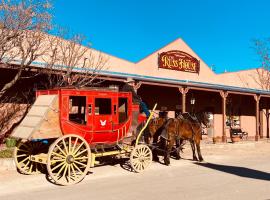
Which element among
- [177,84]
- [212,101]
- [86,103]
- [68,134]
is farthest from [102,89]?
[212,101]

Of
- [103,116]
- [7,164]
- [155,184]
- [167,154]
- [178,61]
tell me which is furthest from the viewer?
[178,61]

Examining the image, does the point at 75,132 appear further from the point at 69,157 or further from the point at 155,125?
the point at 155,125

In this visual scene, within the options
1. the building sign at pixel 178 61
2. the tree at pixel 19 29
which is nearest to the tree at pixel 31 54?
the tree at pixel 19 29

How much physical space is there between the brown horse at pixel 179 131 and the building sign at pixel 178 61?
34.6 ft

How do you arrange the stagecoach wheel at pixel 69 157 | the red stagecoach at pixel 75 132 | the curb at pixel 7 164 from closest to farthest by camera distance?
the stagecoach wheel at pixel 69 157 → the red stagecoach at pixel 75 132 → the curb at pixel 7 164

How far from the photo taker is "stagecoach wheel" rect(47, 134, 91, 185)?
8.39m

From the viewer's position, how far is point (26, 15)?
40.4 ft

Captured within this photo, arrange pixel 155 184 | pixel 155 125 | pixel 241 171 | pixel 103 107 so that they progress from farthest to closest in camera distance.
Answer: pixel 155 125
pixel 241 171
pixel 103 107
pixel 155 184

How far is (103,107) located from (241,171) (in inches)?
188

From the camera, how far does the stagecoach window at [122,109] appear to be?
10.4 m

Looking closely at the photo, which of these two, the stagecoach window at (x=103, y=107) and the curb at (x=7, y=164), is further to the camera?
the curb at (x=7, y=164)

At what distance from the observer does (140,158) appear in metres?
10.3

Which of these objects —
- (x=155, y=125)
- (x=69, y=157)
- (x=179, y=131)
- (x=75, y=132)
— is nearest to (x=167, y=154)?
(x=179, y=131)

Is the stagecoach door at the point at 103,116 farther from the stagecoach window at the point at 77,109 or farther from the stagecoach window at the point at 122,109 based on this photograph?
the stagecoach window at the point at 122,109
